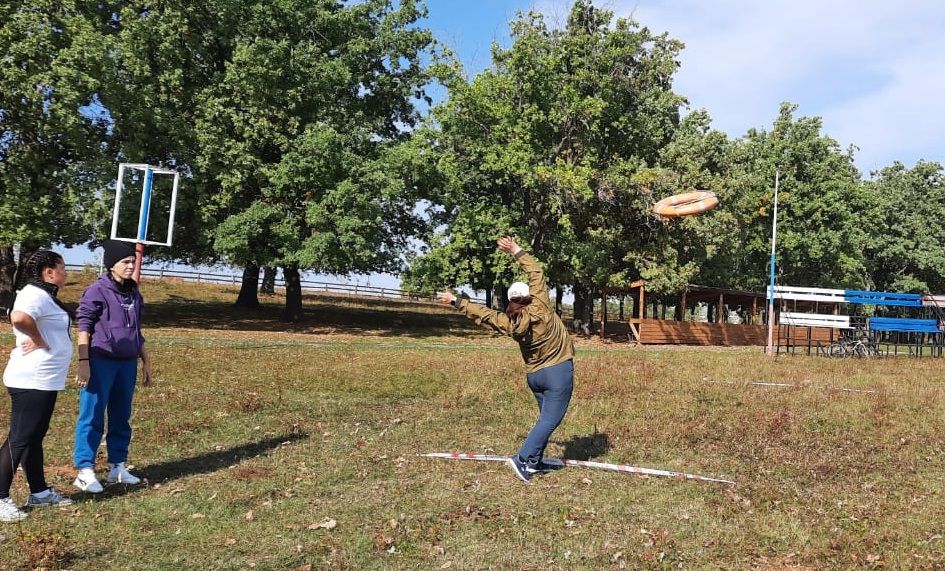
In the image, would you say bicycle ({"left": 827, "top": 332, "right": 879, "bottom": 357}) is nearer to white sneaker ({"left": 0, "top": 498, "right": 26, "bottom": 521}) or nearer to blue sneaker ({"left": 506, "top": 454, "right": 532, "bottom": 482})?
blue sneaker ({"left": 506, "top": 454, "right": 532, "bottom": 482})

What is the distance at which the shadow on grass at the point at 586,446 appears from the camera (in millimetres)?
8672

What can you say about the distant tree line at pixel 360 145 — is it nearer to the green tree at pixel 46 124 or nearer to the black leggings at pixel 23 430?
the green tree at pixel 46 124

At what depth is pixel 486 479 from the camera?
24.0ft

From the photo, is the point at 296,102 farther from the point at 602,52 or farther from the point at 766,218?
the point at 766,218

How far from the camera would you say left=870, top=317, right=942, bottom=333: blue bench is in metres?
25.2

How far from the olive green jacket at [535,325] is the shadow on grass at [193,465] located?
3451 millimetres

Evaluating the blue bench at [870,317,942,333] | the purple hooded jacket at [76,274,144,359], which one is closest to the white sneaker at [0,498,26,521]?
the purple hooded jacket at [76,274,144,359]

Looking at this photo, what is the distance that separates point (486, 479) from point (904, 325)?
24063 mm

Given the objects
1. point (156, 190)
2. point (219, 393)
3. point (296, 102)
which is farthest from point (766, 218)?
point (219, 393)

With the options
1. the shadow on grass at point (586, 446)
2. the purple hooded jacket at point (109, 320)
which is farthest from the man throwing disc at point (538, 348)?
the purple hooded jacket at point (109, 320)

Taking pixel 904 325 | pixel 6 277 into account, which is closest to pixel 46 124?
pixel 6 277

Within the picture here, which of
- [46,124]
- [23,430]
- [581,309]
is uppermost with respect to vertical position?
[46,124]

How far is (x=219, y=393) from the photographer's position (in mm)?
12227

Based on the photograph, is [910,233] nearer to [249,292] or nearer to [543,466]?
[249,292]
